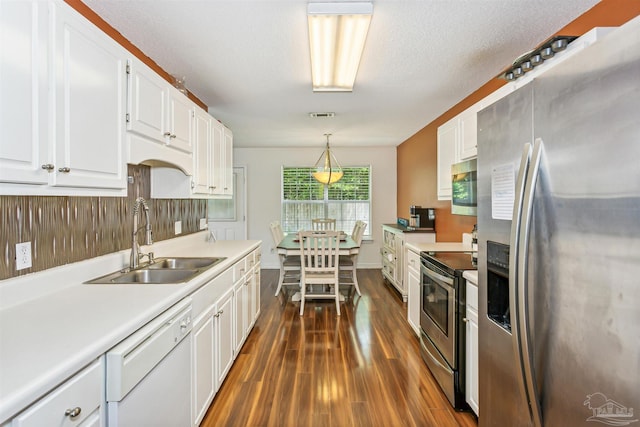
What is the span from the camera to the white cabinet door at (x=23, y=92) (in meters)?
1.01

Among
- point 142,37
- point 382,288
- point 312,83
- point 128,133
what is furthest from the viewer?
point 382,288

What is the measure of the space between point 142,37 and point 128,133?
0.94 metres

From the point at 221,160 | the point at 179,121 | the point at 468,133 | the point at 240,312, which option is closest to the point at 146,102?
the point at 179,121

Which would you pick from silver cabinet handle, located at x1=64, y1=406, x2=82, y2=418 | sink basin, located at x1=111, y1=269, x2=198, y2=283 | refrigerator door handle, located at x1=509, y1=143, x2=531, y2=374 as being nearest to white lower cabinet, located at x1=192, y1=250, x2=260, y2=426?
sink basin, located at x1=111, y1=269, x2=198, y2=283

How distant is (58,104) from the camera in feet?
4.02

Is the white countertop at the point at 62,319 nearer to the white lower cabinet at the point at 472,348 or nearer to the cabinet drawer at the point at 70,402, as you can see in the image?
the cabinet drawer at the point at 70,402

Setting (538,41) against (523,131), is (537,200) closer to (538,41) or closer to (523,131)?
(523,131)

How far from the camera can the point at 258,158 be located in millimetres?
6441

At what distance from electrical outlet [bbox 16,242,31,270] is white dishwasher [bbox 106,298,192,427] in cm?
Result: 64

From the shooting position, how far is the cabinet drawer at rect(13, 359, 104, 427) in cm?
77

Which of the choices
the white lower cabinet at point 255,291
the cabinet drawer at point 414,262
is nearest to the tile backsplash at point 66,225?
the white lower cabinet at point 255,291

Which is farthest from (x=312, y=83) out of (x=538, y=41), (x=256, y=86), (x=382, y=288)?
(x=382, y=288)

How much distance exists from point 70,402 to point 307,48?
7.64 feet

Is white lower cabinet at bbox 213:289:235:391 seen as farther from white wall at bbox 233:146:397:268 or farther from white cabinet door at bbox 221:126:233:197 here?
white wall at bbox 233:146:397:268
